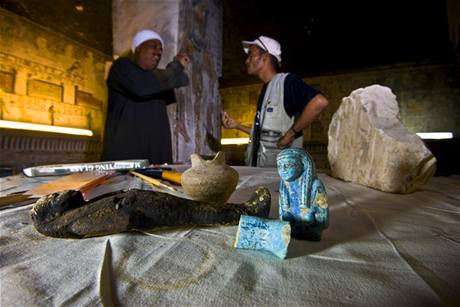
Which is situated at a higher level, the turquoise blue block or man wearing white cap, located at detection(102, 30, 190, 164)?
man wearing white cap, located at detection(102, 30, 190, 164)

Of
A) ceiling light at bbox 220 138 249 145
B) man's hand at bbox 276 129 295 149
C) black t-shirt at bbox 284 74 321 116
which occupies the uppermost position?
black t-shirt at bbox 284 74 321 116

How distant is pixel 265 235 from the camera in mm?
424

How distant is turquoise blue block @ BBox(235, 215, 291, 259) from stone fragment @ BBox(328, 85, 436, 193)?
0.96 metres

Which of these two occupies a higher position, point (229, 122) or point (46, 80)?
point (46, 80)

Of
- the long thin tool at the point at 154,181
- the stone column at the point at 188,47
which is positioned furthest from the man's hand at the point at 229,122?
the long thin tool at the point at 154,181

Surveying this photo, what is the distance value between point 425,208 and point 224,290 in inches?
33.8

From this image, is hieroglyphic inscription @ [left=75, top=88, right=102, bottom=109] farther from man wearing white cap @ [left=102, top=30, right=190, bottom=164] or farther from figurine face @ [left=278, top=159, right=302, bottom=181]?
figurine face @ [left=278, top=159, right=302, bottom=181]

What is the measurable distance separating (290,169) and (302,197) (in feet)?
0.24

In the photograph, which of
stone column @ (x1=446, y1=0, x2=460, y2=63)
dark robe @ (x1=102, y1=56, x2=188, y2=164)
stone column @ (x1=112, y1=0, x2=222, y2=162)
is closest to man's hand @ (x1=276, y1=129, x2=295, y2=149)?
dark robe @ (x1=102, y1=56, x2=188, y2=164)

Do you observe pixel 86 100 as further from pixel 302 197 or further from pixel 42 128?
pixel 302 197

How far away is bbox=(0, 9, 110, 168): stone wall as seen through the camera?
4148mm

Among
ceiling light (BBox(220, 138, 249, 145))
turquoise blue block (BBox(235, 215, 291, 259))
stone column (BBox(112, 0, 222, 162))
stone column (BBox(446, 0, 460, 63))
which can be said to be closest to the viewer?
turquoise blue block (BBox(235, 215, 291, 259))

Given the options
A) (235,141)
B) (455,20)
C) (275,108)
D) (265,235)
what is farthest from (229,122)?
(235,141)

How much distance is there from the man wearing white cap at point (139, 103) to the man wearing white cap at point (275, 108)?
0.83 metres
